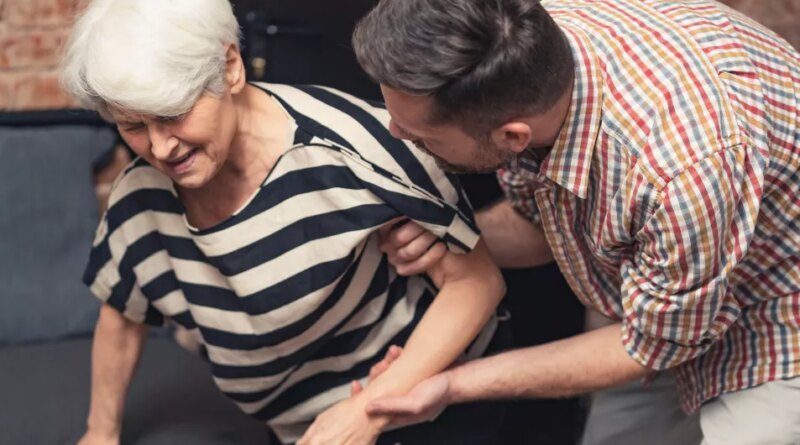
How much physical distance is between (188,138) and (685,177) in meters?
0.69

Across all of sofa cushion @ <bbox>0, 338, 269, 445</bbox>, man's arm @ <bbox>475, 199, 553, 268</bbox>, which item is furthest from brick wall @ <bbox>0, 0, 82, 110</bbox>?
man's arm @ <bbox>475, 199, 553, 268</bbox>

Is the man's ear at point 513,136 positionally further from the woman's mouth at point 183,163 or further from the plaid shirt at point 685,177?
the woman's mouth at point 183,163

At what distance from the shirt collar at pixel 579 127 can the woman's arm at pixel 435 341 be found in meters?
0.24

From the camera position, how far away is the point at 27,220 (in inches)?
98.1

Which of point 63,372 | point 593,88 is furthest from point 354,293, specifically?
point 63,372

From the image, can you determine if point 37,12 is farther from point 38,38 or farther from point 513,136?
point 513,136

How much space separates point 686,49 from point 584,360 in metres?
0.52

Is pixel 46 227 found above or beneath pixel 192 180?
beneath

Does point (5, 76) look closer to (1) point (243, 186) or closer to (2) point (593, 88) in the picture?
(1) point (243, 186)

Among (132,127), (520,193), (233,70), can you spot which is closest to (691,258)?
(520,193)

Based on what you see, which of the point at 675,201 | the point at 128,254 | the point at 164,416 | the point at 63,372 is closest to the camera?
the point at 675,201

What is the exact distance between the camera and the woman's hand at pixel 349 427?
64.4 inches

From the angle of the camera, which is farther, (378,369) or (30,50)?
(30,50)

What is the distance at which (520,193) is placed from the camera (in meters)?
1.85
